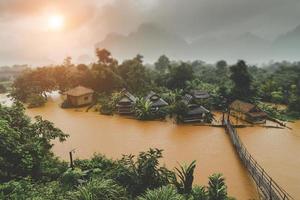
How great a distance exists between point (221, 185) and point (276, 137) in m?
10.3

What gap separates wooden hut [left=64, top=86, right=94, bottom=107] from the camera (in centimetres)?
2628

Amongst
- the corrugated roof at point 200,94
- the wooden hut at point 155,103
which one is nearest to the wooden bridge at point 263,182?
the wooden hut at point 155,103

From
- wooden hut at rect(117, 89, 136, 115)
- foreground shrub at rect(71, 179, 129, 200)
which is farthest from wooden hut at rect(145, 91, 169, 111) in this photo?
foreground shrub at rect(71, 179, 129, 200)

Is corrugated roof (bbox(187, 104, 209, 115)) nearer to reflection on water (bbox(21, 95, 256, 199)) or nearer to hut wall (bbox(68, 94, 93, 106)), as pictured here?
reflection on water (bbox(21, 95, 256, 199))

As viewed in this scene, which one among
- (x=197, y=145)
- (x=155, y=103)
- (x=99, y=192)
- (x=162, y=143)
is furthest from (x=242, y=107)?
(x=99, y=192)

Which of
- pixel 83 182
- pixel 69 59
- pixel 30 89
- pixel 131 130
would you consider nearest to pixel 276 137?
pixel 131 130

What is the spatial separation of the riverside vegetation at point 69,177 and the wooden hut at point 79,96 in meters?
15.0

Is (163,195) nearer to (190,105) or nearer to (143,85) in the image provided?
(190,105)

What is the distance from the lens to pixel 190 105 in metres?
21.2

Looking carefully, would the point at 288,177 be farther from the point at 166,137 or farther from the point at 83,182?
the point at 83,182

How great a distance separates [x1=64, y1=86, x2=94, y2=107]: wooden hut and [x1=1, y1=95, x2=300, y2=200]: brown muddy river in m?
3.59

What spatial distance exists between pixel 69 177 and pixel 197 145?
888 cm

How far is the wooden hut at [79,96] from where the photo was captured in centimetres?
2628

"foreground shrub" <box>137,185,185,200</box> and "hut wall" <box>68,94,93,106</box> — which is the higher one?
"hut wall" <box>68,94,93,106</box>
